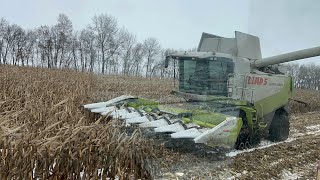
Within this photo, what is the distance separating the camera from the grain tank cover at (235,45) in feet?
23.0

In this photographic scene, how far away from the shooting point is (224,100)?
246 inches

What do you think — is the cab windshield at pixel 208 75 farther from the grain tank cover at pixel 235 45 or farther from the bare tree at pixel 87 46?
the bare tree at pixel 87 46

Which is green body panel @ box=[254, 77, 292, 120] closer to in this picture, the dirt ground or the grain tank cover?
the dirt ground

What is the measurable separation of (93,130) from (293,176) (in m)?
3.12

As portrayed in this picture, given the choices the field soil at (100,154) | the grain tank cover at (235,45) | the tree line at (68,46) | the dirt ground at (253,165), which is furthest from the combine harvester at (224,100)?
the tree line at (68,46)

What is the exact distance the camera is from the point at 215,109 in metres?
6.11

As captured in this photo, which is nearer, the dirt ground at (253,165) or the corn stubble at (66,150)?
the corn stubble at (66,150)

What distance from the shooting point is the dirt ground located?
14.3 feet

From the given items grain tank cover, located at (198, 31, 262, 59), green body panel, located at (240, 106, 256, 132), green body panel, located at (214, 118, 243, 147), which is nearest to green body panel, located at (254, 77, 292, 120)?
green body panel, located at (240, 106, 256, 132)

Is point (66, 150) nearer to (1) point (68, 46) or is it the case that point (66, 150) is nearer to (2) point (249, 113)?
(2) point (249, 113)

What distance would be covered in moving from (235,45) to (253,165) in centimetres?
317

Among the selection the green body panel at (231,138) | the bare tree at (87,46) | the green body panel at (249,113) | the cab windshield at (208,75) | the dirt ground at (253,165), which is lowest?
the dirt ground at (253,165)

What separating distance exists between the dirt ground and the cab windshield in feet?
4.55

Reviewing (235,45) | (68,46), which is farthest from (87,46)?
(235,45)
